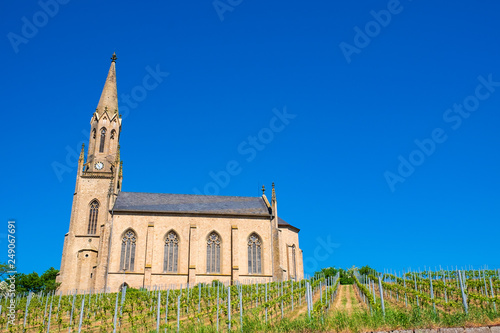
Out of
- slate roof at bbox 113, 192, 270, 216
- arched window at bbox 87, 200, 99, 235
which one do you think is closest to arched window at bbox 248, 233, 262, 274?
slate roof at bbox 113, 192, 270, 216

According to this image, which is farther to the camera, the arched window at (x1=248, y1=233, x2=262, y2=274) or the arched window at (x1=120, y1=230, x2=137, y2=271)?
the arched window at (x1=248, y1=233, x2=262, y2=274)

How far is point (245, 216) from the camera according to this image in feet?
134

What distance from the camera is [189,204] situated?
4241cm

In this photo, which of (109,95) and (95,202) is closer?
(95,202)

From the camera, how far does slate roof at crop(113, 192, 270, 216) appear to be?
40125 millimetres

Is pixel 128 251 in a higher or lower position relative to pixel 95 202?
lower

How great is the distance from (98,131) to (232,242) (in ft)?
62.4

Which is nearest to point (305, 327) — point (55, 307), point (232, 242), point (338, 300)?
point (338, 300)

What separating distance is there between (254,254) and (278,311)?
16.2 meters

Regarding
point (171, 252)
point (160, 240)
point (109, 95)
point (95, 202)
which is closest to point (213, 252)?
point (171, 252)

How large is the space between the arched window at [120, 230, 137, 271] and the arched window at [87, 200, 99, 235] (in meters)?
3.26

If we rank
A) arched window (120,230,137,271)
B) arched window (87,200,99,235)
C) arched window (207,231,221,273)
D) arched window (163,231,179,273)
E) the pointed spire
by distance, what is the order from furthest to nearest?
the pointed spire < arched window (87,200,99,235) < arched window (207,231,221,273) < arched window (163,231,179,273) < arched window (120,230,137,271)

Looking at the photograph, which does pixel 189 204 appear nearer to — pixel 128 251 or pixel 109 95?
pixel 128 251

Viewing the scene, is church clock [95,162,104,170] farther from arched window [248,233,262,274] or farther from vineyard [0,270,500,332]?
arched window [248,233,262,274]
